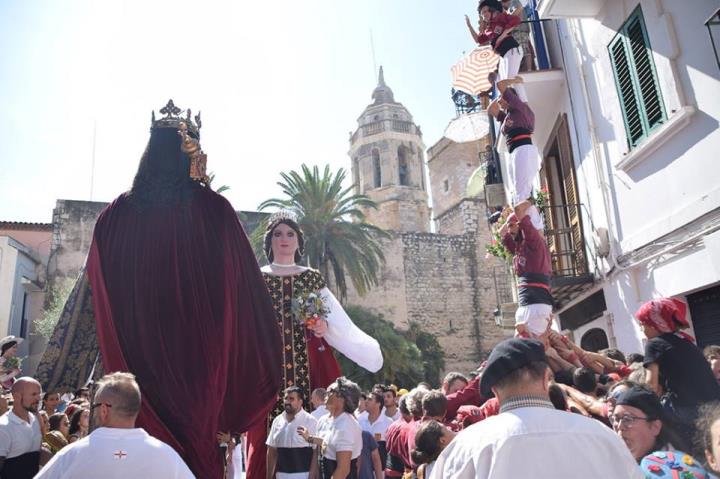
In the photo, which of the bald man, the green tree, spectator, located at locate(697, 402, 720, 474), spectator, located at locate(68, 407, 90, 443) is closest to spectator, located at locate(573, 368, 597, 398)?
spectator, located at locate(697, 402, 720, 474)

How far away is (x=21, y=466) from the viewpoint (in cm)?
443

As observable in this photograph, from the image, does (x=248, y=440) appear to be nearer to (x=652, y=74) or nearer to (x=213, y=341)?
(x=213, y=341)

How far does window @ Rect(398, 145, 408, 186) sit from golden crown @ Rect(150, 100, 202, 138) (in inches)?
1438

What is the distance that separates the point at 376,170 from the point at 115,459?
1528 inches

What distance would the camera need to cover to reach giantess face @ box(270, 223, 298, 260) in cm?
456

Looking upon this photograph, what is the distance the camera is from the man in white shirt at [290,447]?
15.4 ft

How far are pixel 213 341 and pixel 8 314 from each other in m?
25.4

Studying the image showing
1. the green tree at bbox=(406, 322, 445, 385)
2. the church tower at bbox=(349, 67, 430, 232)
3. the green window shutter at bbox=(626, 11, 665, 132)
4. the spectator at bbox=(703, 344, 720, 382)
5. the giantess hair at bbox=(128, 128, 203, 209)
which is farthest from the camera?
the church tower at bbox=(349, 67, 430, 232)

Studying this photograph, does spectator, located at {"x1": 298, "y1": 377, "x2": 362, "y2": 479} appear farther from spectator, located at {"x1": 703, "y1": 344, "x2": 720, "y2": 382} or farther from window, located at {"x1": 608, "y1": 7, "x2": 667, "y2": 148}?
window, located at {"x1": 608, "y1": 7, "x2": 667, "y2": 148}

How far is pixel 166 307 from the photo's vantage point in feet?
10.1

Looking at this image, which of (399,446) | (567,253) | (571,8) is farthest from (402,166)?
(399,446)

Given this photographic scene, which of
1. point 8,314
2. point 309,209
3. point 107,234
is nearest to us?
point 107,234

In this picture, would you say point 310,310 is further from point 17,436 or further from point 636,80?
point 636,80

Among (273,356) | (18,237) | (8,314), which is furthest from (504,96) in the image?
(18,237)
